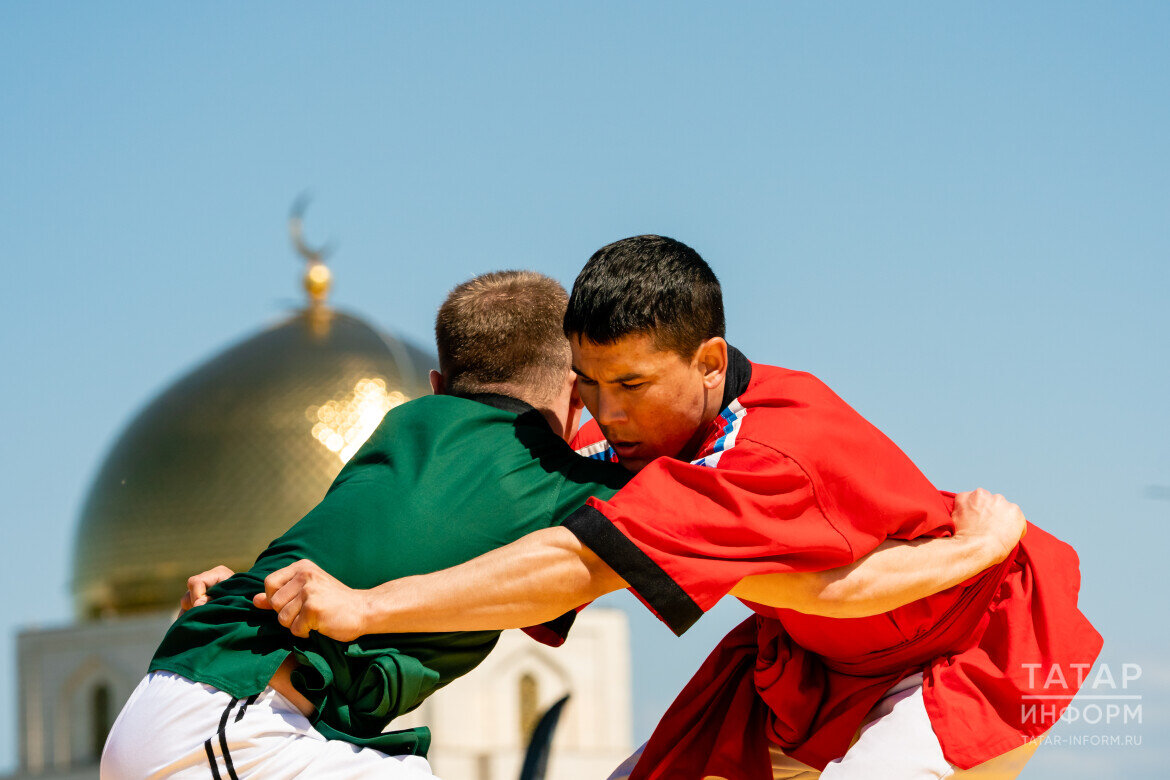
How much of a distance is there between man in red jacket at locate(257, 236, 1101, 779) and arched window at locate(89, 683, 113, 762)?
22.4 m

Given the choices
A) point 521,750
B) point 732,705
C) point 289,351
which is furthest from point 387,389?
point 732,705

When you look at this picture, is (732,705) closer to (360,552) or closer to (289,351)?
(360,552)

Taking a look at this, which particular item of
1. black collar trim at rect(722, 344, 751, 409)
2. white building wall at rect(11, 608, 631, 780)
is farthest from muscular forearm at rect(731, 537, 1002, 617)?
white building wall at rect(11, 608, 631, 780)

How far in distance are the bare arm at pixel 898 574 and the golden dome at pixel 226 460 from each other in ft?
61.4

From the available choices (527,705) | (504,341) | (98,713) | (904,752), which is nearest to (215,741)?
(504,341)

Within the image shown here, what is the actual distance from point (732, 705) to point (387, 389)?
62.5 feet

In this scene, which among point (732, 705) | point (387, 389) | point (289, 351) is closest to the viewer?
point (732, 705)

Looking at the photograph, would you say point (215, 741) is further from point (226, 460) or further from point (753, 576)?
point (226, 460)

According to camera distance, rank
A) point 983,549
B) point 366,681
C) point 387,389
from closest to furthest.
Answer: point 366,681, point 983,549, point 387,389

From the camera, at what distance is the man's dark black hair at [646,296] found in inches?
141

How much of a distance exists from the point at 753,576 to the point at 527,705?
Answer: 833 inches

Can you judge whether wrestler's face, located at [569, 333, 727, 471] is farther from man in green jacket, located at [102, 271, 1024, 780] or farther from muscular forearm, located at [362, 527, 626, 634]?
muscular forearm, located at [362, 527, 626, 634]

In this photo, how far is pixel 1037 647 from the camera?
4000 mm

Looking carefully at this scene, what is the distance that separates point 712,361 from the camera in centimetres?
376
